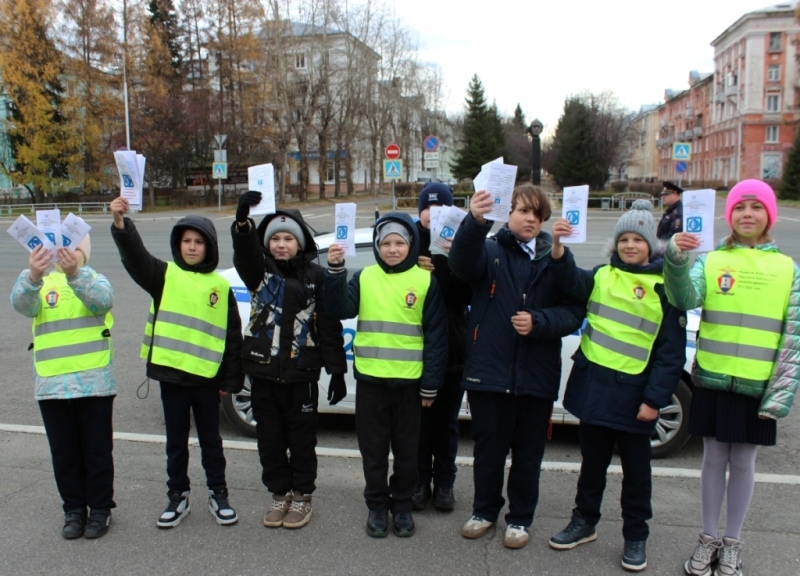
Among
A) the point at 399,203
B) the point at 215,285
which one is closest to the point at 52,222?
the point at 215,285

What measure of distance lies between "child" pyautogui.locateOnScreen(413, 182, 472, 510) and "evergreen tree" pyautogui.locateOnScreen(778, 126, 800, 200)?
54.6m

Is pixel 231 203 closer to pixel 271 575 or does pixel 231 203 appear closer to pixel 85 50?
pixel 85 50

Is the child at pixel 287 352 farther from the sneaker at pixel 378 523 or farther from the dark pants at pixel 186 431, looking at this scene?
the sneaker at pixel 378 523

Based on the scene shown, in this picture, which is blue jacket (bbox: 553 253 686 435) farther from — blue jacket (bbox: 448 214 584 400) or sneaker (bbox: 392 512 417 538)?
sneaker (bbox: 392 512 417 538)

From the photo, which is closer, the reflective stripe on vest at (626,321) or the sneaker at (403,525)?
the reflective stripe on vest at (626,321)

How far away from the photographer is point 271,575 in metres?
3.15

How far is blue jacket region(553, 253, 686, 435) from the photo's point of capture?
3156 mm

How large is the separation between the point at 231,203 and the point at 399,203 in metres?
11.8

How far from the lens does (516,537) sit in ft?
11.2

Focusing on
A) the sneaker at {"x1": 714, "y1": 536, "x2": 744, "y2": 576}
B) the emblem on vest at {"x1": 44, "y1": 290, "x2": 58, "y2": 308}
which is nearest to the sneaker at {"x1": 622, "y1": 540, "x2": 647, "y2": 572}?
the sneaker at {"x1": 714, "y1": 536, "x2": 744, "y2": 576}

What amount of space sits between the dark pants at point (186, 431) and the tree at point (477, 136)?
57.6 metres

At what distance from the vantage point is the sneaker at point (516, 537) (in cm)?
341

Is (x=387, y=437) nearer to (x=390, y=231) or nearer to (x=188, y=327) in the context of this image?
(x=390, y=231)

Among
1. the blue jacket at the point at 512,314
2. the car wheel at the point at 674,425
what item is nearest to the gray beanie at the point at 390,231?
the blue jacket at the point at 512,314
